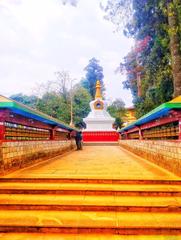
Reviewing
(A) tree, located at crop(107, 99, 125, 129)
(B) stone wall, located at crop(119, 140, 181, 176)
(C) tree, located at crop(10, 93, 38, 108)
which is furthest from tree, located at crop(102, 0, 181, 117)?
(C) tree, located at crop(10, 93, 38, 108)

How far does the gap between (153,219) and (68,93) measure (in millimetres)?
35336

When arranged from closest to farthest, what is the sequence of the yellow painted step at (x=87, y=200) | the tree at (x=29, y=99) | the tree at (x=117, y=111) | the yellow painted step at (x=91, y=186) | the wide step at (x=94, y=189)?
the yellow painted step at (x=87, y=200), the wide step at (x=94, y=189), the yellow painted step at (x=91, y=186), the tree at (x=117, y=111), the tree at (x=29, y=99)

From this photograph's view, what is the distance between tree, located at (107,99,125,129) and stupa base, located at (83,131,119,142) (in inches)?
393

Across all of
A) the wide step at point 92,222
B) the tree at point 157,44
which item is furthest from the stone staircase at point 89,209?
the tree at point 157,44

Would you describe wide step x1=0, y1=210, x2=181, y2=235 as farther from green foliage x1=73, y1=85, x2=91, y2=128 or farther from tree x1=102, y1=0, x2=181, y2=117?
green foliage x1=73, y1=85, x2=91, y2=128

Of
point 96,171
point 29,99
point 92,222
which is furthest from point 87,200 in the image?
point 29,99

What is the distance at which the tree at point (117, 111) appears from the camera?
40156 millimetres

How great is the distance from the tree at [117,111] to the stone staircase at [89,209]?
34535mm

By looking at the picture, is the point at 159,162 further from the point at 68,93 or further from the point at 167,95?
the point at 68,93

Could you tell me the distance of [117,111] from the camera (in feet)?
136

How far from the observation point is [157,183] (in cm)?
575

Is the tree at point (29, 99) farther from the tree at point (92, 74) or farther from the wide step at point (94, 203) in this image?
the wide step at point (94, 203)

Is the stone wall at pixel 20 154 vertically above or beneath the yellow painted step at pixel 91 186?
above

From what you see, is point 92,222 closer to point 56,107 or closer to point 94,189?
point 94,189
